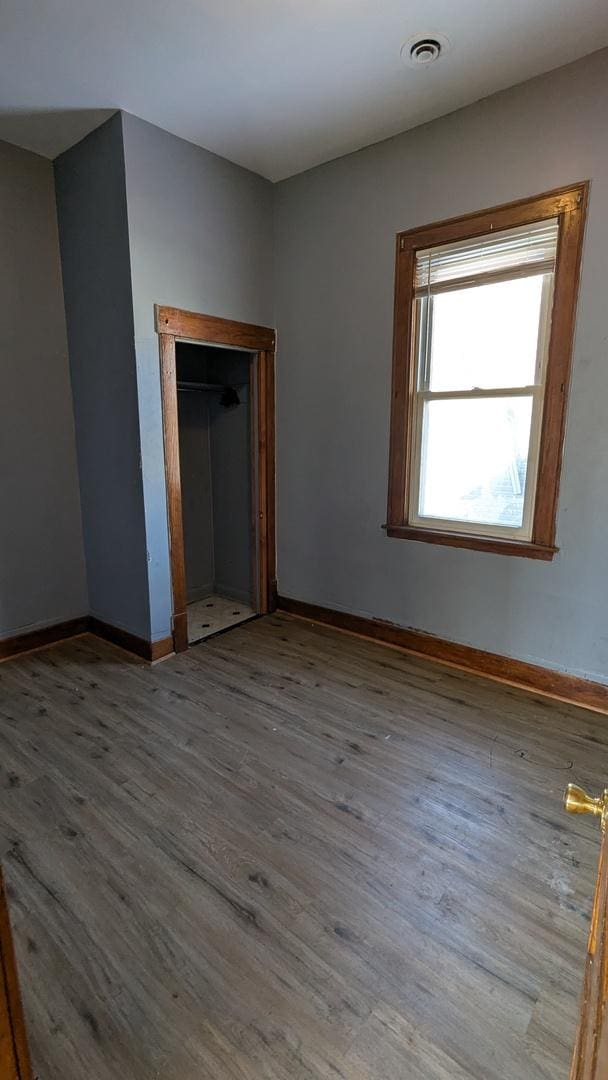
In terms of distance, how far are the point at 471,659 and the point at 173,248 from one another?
3082 millimetres

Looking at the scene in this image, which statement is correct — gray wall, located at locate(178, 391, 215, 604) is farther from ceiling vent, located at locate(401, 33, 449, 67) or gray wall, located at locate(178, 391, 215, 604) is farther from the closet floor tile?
ceiling vent, located at locate(401, 33, 449, 67)

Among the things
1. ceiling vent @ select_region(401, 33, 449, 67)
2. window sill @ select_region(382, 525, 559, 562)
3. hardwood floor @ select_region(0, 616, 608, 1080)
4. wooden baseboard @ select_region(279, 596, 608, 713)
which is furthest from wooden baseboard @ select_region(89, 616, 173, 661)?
ceiling vent @ select_region(401, 33, 449, 67)

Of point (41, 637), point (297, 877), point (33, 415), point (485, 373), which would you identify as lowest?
point (297, 877)

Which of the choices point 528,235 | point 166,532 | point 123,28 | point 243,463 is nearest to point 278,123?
point 123,28

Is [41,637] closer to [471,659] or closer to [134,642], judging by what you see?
[134,642]

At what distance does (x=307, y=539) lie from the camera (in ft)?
12.7

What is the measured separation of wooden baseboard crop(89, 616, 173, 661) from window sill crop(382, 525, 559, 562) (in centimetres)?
166

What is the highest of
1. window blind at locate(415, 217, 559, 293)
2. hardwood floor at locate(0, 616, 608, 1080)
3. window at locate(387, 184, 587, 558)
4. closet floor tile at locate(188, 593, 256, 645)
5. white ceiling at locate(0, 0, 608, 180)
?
white ceiling at locate(0, 0, 608, 180)

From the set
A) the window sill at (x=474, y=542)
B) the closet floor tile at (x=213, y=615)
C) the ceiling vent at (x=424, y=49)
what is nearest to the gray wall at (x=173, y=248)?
the closet floor tile at (x=213, y=615)

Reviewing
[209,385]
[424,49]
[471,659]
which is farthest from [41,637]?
[424,49]

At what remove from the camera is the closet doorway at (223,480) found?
3570mm

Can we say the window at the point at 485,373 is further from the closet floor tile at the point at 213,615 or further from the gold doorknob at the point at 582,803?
the gold doorknob at the point at 582,803

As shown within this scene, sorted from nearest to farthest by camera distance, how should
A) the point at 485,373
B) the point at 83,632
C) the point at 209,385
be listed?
the point at 485,373, the point at 83,632, the point at 209,385

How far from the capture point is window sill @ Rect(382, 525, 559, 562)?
2797 millimetres
